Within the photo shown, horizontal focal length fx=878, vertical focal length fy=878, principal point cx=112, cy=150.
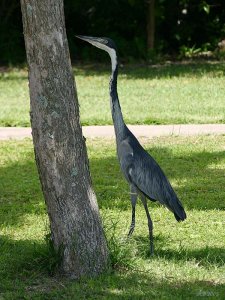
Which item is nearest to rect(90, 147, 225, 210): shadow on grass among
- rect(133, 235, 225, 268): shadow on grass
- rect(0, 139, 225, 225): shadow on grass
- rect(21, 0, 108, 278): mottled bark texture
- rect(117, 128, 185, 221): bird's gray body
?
rect(0, 139, 225, 225): shadow on grass

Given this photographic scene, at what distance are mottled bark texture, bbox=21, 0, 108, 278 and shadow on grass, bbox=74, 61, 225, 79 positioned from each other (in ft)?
42.5

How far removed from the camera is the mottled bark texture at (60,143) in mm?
6227

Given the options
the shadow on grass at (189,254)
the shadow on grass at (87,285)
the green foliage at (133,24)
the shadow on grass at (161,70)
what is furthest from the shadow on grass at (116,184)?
the green foliage at (133,24)

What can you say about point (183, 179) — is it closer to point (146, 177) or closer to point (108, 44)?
point (146, 177)

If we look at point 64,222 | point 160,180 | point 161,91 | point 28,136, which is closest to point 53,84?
point 64,222

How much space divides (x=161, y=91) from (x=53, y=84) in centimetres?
1105

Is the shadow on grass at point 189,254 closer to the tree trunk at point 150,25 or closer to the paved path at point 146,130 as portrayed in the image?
the paved path at point 146,130

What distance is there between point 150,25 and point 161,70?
2.44 metres

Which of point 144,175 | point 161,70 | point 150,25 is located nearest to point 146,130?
point 144,175

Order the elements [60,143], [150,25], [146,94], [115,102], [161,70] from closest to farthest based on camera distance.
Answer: [60,143] < [115,102] < [146,94] < [161,70] < [150,25]

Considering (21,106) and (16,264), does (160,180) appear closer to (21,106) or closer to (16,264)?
(16,264)

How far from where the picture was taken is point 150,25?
22641 mm

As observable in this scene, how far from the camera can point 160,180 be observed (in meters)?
7.26

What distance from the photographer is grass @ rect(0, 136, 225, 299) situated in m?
6.39
